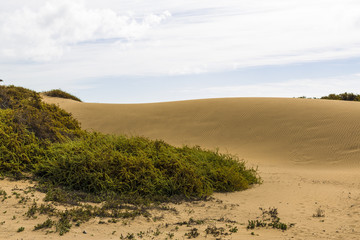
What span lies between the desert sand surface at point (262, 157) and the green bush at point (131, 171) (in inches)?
21.4

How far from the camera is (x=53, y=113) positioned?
11.2 meters

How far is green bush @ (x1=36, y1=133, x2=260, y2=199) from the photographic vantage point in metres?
8.24

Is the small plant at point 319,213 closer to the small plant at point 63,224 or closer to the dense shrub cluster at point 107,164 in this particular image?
the dense shrub cluster at point 107,164

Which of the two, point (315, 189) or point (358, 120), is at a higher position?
point (358, 120)

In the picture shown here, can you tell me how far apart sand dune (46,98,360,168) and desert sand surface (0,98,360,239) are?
0.04 meters

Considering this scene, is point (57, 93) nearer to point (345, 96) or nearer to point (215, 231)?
point (345, 96)

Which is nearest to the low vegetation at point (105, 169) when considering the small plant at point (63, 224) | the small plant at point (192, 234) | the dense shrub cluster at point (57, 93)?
the small plant at point (63, 224)

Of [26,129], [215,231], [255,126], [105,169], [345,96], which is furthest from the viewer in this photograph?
[345,96]

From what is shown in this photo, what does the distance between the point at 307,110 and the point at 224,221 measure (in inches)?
662

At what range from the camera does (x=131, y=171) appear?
27.9 ft

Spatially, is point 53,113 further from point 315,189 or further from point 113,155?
point 315,189

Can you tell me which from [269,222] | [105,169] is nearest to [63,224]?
[105,169]

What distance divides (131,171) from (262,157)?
9881 mm

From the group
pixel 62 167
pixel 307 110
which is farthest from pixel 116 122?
pixel 62 167
